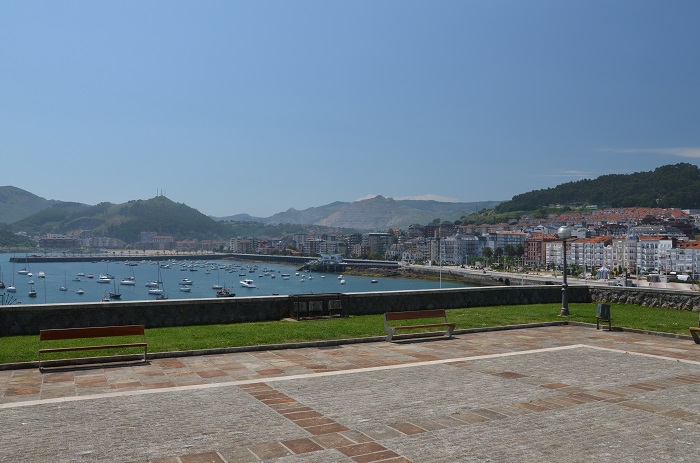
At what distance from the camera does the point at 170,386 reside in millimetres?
9078

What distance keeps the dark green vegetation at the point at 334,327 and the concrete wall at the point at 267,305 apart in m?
0.48

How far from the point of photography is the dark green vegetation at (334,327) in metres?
12.1

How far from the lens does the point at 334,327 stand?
14.9 metres

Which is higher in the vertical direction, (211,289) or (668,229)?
(668,229)

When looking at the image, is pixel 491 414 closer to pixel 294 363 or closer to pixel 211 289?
pixel 294 363

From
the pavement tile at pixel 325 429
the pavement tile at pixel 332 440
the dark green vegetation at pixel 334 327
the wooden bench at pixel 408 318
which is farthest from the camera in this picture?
the wooden bench at pixel 408 318

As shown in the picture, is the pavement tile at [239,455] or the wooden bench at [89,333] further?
the wooden bench at [89,333]

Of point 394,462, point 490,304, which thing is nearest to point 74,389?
point 394,462

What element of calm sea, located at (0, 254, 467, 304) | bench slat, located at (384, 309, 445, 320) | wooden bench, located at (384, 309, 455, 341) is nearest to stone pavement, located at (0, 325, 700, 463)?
wooden bench, located at (384, 309, 455, 341)

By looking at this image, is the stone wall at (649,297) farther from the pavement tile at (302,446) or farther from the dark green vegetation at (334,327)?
the pavement tile at (302,446)

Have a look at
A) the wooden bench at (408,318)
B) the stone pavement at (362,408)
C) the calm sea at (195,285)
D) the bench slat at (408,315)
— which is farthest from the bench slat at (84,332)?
the calm sea at (195,285)

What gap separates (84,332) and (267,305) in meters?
6.03

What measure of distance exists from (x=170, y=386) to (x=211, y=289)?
11550 cm

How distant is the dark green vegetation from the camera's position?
39.9 ft
